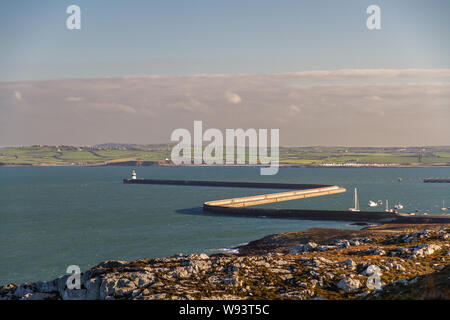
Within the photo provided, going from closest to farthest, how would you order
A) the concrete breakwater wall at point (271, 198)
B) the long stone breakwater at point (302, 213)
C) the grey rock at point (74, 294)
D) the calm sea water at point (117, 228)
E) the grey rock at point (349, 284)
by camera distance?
1. the grey rock at point (349, 284)
2. the grey rock at point (74, 294)
3. the calm sea water at point (117, 228)
4. the long stone breakwater at point (302, 213)
5. the concrete breakwater wall at point (271, 198)

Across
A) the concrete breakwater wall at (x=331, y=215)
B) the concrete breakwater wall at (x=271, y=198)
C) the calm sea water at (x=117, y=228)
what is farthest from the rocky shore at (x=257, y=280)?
the concrete breakwater wall at (x=271, y=198)

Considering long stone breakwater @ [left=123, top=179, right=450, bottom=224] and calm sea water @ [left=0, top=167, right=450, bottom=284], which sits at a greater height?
long stone breakwater @ [left=123, top=179, right=450, bottom=224]

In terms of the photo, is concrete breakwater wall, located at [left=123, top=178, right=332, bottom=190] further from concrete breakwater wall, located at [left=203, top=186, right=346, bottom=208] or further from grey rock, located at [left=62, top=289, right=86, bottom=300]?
grey rock, located at [left=62, top=289, right=86, bottom=300]

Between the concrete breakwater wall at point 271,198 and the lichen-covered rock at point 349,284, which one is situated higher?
the lichen-covered rock at point 349,284

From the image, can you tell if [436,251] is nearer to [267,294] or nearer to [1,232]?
[267,294]

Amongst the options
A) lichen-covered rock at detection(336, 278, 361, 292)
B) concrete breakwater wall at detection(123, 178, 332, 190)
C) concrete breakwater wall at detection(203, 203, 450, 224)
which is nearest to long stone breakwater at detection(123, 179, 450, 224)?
concrete breakwater wall at detection(203, 203, 450, 224)

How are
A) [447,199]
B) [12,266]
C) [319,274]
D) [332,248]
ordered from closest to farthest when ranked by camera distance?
1. [319,274]
2. [332,248]
3. [12,266]
4. [447,199]

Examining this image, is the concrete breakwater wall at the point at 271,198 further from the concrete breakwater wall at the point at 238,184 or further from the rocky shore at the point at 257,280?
the rocky shore at the point at 257,280

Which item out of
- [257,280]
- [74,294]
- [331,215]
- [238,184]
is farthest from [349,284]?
[238,184]
